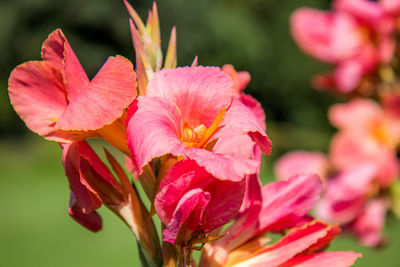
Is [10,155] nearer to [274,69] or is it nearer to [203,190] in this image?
[274,69]

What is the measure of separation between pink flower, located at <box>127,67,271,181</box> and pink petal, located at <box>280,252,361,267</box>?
0.43ft

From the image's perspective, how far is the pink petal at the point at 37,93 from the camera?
551 millimetres

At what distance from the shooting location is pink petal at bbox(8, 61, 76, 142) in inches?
21.7

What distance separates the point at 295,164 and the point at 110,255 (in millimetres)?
2276

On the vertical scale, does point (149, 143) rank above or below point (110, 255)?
above

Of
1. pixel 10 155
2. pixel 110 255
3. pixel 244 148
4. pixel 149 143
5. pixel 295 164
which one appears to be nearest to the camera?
pixel 149 143

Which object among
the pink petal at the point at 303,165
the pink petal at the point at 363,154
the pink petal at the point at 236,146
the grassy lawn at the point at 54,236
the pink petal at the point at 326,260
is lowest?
the grassy lawn at the point at 54,236

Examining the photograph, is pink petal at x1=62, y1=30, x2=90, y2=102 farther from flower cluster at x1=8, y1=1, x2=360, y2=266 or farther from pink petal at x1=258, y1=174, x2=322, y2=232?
pink petal at x1=258, y1=174, x2=322, y2=232

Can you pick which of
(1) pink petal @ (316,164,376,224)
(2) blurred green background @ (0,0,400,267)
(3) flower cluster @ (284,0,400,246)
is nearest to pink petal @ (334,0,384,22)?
(3) flower cluster @ (284,0,400,246)

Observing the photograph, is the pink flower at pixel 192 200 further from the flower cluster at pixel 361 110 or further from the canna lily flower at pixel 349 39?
the canna lily flower at pixel 349 39

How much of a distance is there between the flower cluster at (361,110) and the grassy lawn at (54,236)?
6.6 inches

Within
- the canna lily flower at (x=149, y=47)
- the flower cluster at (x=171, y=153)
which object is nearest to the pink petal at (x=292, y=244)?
the flower cluster at (x=171, y=153)

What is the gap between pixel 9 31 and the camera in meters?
10.2

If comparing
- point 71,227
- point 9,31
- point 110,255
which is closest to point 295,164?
point 110,255
